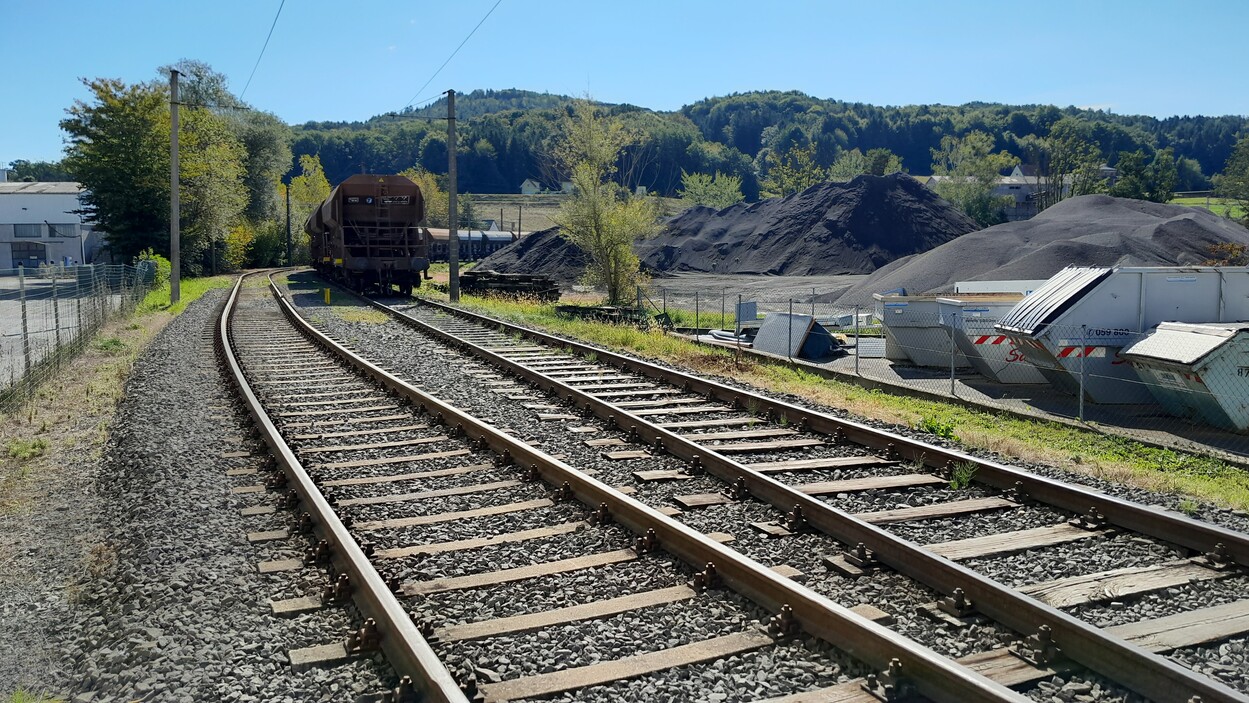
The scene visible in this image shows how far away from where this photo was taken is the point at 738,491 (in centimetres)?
741

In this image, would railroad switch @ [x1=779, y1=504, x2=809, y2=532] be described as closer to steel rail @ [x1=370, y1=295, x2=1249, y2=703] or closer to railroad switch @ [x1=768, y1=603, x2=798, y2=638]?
steel rail @ [x1=370, y1=295, x2=1249, y2=703]

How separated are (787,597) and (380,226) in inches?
1109

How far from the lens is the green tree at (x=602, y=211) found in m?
30.8

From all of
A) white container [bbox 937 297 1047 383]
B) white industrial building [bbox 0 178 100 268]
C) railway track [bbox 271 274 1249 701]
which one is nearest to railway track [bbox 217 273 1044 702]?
railway track [bbox 271 274 1249 701]

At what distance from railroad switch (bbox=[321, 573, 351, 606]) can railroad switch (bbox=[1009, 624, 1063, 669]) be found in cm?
353

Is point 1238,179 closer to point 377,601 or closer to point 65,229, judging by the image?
point 377,601

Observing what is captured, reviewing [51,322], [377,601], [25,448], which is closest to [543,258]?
[51,322]

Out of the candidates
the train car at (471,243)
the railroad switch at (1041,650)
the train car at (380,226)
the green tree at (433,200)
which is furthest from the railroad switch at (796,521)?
the green tree at (433,200)

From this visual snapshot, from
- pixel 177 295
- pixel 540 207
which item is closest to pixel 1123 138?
pixel 540 207

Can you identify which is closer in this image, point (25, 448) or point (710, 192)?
point (25, 448)

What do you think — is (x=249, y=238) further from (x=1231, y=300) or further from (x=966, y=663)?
(x=966, y=663)

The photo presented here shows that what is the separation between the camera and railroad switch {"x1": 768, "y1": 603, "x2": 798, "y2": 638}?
479 centimetres

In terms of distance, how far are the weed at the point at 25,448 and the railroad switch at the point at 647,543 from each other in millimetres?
6868

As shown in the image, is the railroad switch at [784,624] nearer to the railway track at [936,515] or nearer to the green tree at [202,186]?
the railway track at [936,515]
